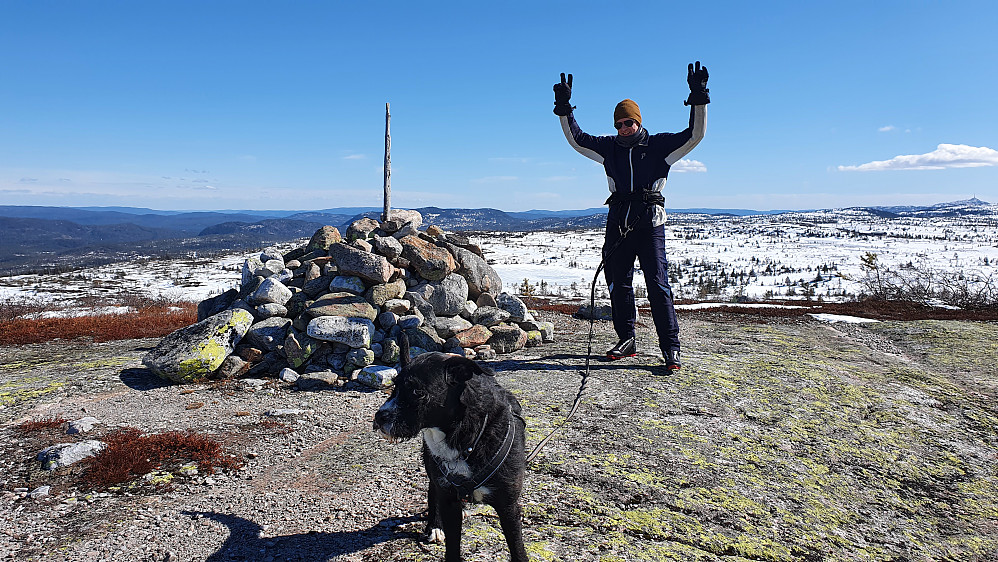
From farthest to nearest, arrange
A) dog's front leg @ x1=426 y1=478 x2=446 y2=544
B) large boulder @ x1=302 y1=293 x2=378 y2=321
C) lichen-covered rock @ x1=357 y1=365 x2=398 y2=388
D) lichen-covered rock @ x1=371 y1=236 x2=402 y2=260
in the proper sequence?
lichen-covered rock @ x1=371 y1=236 x2=402 y2=260 < large boulder @ x1=302 y1=293 x2=378 y2=321 < lichen-covered rock @ x1=357 y1=365 x2=398 y2=388 < dog's front leg @ x1=426 y1=478 x2=446 y2=544

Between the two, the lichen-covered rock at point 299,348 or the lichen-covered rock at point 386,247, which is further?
the lichen-covered rock at point 386,247

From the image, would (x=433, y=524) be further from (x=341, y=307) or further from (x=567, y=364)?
(x=341, y=307)

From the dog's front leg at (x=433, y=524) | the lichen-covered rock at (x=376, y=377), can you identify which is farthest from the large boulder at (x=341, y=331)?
the dog's front leg at (x=433, y=524)

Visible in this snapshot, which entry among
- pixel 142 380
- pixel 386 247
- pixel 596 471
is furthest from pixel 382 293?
pixel 596 471

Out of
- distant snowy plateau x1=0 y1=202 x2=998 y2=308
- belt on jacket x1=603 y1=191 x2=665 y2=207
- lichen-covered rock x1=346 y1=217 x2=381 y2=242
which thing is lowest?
distant snowy plateau x1=0 y1=202 x2=998 y2=308

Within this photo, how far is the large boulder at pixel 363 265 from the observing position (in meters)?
7.88

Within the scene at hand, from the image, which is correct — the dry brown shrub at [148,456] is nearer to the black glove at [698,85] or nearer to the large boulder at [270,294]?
the large boulder at [270,294]

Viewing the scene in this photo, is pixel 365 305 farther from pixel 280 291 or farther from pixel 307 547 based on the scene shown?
pixel 307 547

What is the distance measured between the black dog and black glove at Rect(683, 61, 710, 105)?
452 centimetres

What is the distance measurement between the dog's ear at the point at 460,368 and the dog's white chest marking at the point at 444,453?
0.33 metres

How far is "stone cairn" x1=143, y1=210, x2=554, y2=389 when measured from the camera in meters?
7.04

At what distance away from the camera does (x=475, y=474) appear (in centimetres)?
261

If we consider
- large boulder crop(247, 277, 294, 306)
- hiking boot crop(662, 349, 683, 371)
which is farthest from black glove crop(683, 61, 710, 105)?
large boulder crop(247, 277, 294, 306)

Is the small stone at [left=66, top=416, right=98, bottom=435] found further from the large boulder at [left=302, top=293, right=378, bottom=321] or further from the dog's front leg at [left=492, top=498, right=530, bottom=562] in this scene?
the dog's front leg at [left=492, top=498, right=530, bottom=562]
